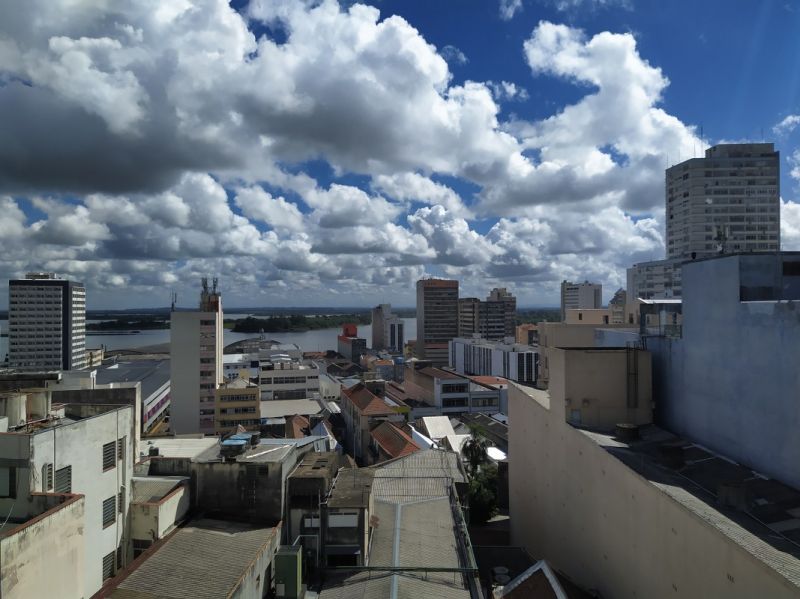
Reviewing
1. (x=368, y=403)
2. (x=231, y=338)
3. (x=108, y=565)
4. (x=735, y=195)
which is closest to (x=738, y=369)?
(x=108, y=565)

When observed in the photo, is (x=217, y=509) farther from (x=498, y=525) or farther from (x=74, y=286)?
(x=74, y=286)

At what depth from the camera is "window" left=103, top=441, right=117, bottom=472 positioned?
9031 millimetres

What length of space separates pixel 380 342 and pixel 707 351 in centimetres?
9444

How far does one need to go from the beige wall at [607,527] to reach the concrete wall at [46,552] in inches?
317

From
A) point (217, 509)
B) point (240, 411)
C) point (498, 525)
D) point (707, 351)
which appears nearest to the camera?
point (707, 351)

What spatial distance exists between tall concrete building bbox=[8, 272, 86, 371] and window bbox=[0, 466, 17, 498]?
72.0m

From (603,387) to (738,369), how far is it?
3169mm

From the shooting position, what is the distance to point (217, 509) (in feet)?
34.9

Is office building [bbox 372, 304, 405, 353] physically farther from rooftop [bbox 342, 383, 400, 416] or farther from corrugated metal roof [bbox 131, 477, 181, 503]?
corrugated metal roof [bbox 131, 477, 181, 503]

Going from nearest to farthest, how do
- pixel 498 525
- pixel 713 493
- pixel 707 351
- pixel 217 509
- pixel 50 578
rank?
pixel 50 578
pixel 713 493
pixel 707 351
pixel 217 509
pixel 498 525

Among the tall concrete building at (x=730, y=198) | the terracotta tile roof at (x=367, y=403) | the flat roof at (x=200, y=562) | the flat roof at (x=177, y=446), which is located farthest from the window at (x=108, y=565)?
the tall concrete building at (x=730, y=198)

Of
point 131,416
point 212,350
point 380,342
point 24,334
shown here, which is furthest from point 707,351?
point 380,342

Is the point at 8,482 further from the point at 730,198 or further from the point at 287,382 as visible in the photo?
the point at 730,198

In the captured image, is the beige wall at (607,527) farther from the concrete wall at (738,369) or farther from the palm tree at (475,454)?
the palm tree at (475,454)
